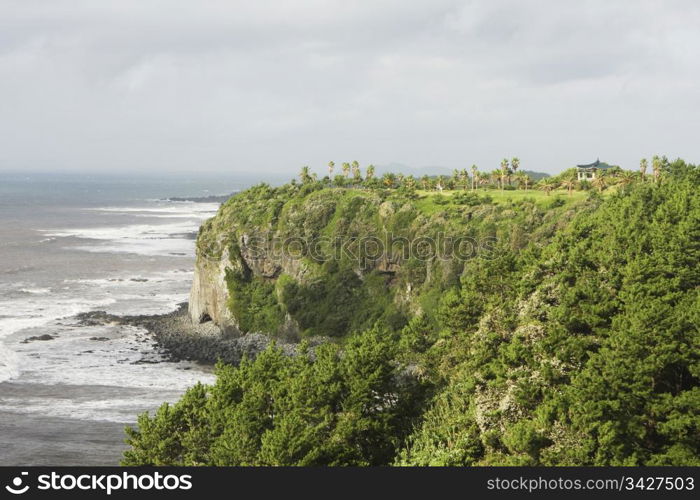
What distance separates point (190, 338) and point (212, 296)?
343 inches

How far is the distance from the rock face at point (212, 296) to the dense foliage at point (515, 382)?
4498 cm

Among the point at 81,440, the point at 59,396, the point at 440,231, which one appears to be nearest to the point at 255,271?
the point at 440,231

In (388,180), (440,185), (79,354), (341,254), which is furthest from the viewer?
(388,180)

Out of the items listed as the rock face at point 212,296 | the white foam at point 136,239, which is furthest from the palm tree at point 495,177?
the white foam at point 136,239

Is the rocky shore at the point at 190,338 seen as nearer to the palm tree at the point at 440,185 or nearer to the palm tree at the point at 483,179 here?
the palm tree at the point at 440,185

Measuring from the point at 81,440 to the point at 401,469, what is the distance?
40.4m

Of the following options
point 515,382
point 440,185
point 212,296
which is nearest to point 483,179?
point 440,185

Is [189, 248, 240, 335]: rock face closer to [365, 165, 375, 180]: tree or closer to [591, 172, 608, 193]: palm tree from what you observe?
[365, 165, 375, 180]: tree

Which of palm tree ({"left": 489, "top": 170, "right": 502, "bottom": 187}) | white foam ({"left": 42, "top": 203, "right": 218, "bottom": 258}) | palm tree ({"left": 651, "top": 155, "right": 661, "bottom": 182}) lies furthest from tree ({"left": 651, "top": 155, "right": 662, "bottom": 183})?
white foam ({"left": 42, "top": 203, "right": 218, "bottom": 258})

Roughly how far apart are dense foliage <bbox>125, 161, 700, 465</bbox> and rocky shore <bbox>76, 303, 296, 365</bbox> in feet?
118

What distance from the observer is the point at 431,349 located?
157ft

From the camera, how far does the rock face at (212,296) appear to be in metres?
94.1

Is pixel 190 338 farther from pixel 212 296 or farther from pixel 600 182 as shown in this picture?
pixel 600 182

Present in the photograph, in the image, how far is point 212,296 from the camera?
96.4m
